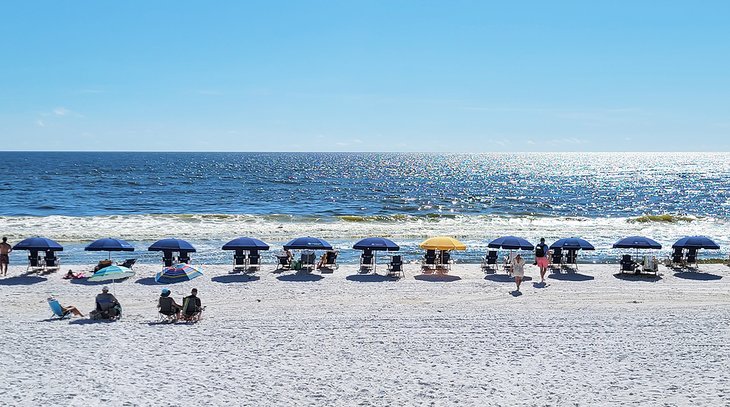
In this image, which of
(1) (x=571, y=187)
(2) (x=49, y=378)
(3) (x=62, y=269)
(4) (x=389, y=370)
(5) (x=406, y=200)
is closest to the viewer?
(2) (x=49, y=378)

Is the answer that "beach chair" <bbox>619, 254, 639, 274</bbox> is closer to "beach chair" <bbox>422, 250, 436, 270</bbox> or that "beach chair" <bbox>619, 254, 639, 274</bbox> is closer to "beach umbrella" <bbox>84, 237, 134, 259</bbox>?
"beach chair" <bbox>422, 250, 436, 270</bbox>

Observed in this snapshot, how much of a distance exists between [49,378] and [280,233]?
26043 millimetres

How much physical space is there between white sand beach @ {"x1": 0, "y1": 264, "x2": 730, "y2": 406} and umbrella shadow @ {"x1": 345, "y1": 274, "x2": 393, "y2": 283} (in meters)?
0.68

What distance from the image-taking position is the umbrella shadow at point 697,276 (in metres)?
20.8

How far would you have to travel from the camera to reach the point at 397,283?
19.5 m

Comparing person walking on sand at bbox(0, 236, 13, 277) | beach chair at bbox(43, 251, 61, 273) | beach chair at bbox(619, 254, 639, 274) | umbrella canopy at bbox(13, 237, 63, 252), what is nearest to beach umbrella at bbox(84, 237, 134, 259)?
umbrella canopy at bbox(13, 237, 63, 252)

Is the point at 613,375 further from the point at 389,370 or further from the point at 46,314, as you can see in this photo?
the point at 46,314

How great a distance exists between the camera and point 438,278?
2030cm

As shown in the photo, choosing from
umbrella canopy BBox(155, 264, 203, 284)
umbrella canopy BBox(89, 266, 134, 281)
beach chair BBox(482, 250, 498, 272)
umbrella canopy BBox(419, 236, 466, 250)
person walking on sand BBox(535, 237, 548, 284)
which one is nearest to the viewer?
umbrella canopy BBox(89, 266, 134, 281)

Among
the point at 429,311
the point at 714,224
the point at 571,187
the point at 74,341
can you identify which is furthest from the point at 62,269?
the point at 571,187

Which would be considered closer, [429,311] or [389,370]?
[389,370]

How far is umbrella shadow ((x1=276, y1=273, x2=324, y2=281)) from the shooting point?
19.9 meters

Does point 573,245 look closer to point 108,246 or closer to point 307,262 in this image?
point 307,262

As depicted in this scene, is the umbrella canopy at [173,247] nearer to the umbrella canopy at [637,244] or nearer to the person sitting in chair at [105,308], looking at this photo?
the person sitting in chair at [105,308]
